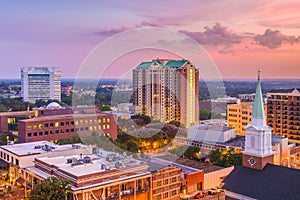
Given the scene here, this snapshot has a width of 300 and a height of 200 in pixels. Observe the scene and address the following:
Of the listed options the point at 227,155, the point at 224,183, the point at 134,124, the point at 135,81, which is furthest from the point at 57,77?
the point at 224,183

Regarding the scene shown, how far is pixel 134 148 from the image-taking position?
5272cm

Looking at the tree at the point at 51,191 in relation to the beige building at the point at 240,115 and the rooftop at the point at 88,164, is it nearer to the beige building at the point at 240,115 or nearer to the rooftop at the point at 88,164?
the rooftop at the point at 88,164

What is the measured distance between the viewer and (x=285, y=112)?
76.8 m

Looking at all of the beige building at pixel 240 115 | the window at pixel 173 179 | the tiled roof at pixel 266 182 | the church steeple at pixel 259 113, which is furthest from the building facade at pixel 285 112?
the tiled roof at pixel 266 182

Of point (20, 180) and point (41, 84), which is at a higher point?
point (41, 84)

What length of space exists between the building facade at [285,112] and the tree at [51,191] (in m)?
59.1

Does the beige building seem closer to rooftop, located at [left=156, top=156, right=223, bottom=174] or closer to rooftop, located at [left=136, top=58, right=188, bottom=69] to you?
rooftop, located at [left=136, top=58, right=188, bottom=69]

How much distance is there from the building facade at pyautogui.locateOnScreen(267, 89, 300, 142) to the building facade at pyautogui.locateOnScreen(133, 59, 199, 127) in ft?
61.5

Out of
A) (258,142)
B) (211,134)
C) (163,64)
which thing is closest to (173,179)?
(258,142)

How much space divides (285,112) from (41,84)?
118 m

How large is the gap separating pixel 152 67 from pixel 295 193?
232ft

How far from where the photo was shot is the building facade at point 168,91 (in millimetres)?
90150

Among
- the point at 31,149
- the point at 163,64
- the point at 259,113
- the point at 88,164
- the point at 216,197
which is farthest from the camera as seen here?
the point at 163,64

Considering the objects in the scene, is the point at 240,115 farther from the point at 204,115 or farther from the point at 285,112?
the point at 204,115
